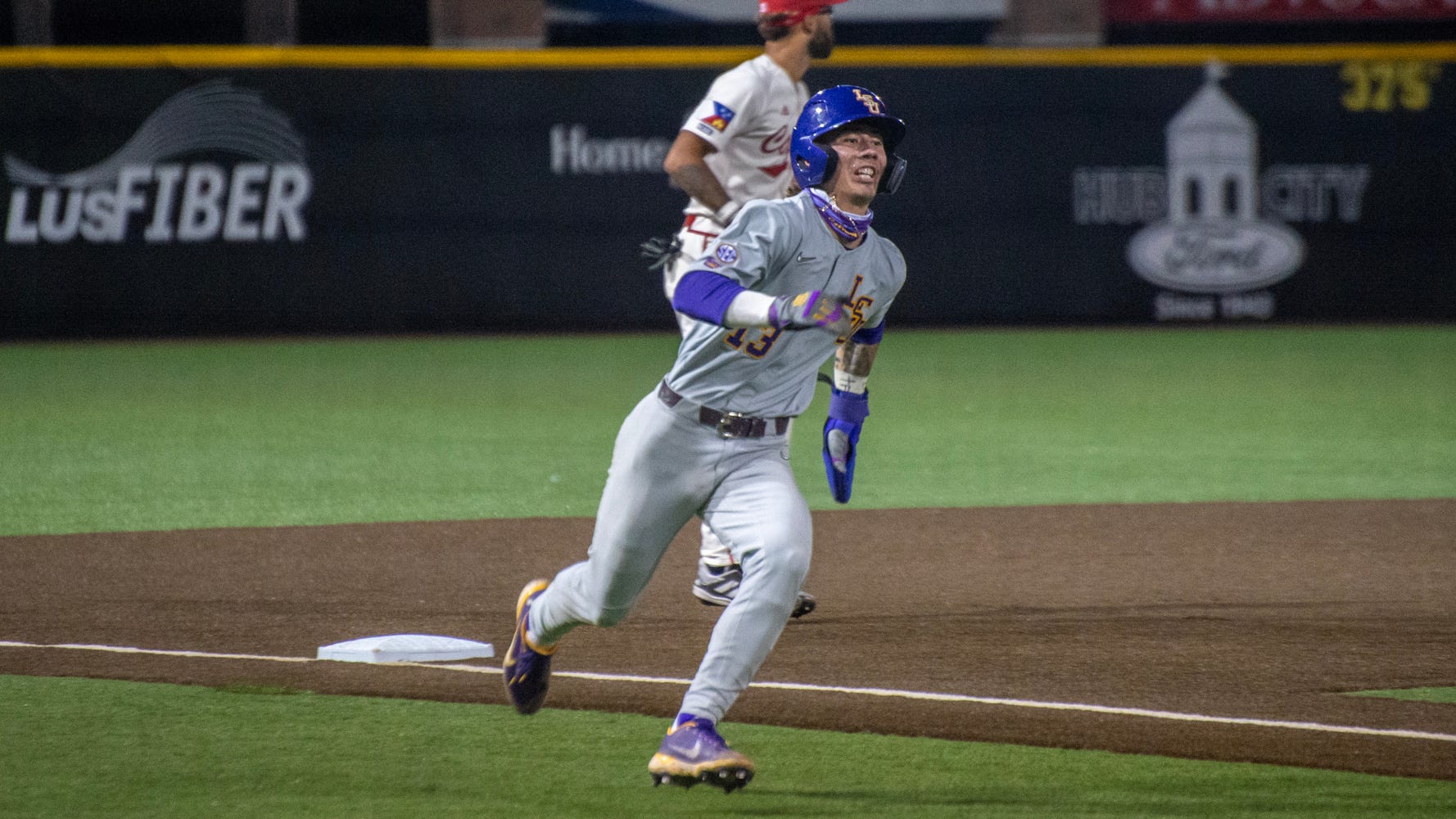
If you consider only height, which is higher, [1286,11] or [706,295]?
[706,295]

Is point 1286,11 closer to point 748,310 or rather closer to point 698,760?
point 748,310

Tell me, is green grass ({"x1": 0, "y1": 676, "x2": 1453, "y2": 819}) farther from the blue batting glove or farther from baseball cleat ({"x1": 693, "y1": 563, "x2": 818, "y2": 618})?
baseball cleat ({"x1": 693, "y1": 563, "x2": 818, "y2": 618})

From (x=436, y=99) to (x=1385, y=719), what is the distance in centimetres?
1288

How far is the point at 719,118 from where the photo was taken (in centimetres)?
662

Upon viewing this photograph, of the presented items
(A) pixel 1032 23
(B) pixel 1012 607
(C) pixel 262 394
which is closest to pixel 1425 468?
(B) pixel 1012 607

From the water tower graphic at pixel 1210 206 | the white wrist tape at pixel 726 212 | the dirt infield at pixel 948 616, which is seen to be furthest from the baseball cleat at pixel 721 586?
the water tower graphic at pixel 1210 206

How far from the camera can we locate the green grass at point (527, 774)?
402 cm

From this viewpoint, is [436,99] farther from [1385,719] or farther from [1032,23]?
[1385,719]

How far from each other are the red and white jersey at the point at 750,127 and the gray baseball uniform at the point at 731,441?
7.04ft

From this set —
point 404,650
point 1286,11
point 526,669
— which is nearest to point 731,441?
point 526,669

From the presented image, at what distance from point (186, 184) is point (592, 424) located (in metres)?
6.36

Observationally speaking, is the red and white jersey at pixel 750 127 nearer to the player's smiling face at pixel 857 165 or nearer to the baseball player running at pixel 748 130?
the baseball player running at pixel 748 130

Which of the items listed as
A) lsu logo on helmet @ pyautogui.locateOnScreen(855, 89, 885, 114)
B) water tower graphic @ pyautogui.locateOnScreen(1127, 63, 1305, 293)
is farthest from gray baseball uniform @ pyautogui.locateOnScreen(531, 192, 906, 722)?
water tower graphic @ pyautogui.locateOnScreen(1127, 63, 1305, 293)

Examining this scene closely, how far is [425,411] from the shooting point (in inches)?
475
